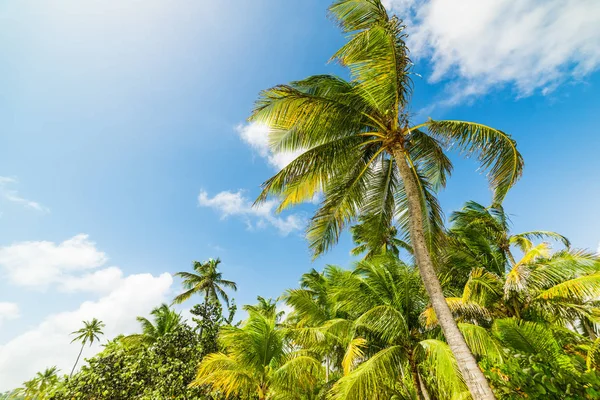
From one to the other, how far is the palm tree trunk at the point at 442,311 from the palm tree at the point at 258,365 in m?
5.19

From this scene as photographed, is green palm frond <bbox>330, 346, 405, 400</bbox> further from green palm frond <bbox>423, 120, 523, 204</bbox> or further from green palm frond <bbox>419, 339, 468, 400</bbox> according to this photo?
green palm frond <bbox>423, 120, 523, 204</bbox>

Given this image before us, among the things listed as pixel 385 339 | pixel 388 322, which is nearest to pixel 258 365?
pixel 385 339

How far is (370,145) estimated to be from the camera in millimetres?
7781

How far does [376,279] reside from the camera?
9.11 m

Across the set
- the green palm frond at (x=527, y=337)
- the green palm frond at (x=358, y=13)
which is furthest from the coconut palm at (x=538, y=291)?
the green palm frond at (x=358, y=13)

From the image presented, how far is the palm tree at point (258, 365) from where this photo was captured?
8.30 meters

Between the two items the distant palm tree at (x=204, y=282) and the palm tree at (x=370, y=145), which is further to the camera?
the distant palm tree at (x=204, y=282)

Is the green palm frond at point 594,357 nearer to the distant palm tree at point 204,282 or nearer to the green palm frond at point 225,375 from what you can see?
the green palm frond at point 225,375

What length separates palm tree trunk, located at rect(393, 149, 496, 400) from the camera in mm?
4168

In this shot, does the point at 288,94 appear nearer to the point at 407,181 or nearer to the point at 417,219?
the point at 407,181

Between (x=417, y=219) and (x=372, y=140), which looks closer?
(x=417, y=219)

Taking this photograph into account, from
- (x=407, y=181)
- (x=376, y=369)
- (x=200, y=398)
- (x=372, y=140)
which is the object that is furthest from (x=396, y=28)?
(x=200, y=398)

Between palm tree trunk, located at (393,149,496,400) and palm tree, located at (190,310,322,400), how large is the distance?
17.0 feet

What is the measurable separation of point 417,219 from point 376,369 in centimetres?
362
